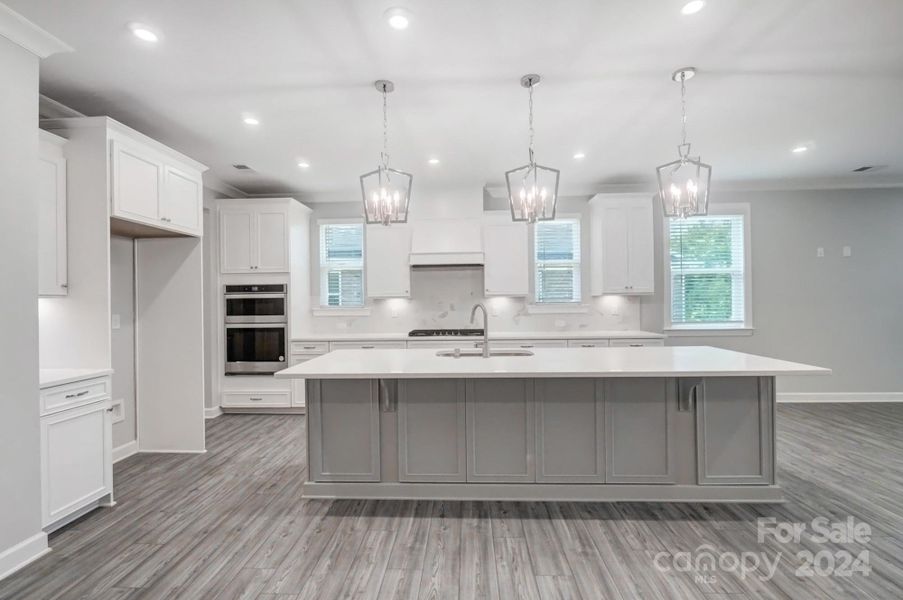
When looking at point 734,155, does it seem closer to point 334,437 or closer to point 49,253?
point 334,437

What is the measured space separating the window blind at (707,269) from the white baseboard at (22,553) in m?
5.97

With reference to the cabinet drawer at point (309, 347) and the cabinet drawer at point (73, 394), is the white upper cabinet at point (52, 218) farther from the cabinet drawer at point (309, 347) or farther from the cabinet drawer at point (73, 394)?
the cabinet drawer at point (309, 347)

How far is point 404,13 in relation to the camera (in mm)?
2109

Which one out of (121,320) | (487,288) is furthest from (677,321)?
(121,320)

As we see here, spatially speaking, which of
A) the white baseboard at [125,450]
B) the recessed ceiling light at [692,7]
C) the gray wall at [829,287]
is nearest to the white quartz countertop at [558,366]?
the recessed ceiling light at [692,7]

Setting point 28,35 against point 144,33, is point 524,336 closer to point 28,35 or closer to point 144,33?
point 144,33

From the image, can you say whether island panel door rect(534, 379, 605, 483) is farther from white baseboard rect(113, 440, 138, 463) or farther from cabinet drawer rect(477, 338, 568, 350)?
white baseboard rect(113, 440, 138, 463)

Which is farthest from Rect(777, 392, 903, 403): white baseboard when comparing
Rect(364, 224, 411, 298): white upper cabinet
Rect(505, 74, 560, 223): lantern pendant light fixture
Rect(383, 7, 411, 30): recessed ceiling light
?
Rect(383, 7, 411, 30): recessed ceiling light

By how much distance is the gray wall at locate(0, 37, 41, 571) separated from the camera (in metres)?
2.05

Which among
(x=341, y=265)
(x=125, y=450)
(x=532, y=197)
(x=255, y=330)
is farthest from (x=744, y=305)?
(x=125, y=450)

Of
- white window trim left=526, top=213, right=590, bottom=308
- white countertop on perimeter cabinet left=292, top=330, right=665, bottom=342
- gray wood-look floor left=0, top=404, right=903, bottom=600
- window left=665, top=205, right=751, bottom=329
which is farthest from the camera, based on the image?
white window trim left=526, top=213, right=590, bottom=308

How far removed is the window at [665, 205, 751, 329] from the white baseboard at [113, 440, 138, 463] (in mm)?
5843

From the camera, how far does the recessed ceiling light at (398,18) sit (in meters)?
2.10

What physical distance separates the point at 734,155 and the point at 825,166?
1.30 metres
